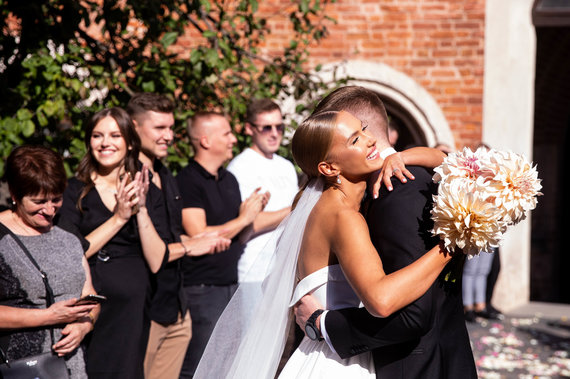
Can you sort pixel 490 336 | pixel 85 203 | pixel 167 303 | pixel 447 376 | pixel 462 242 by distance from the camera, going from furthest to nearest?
pixel 490 336, pixel 167 303, pixel 85 203, pixel 447 376, pixel 462 242

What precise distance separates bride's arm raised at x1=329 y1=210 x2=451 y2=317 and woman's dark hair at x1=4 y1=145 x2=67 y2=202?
61.6 inches

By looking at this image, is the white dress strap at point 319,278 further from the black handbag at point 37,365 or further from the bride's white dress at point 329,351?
the black handbag at point 37,365

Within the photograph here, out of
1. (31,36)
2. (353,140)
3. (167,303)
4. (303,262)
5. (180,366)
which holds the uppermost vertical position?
(31,36)

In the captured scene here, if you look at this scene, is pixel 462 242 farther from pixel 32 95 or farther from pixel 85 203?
pixel 32 95

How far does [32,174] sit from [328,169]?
1.49m

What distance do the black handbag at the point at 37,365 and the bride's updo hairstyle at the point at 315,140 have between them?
4.58 ft

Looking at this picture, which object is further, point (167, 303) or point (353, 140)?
point (167, 303)

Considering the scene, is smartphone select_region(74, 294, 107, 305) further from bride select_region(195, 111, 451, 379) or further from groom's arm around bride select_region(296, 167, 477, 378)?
groom's arm around bride select_region(296, 167, 477, 378)

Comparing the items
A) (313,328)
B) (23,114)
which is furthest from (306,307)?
(23,114)

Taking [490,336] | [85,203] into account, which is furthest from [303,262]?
→ [490,336]

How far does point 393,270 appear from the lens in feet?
8.34

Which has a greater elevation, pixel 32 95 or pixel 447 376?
pixel 32 95

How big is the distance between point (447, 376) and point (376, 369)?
0.26 m

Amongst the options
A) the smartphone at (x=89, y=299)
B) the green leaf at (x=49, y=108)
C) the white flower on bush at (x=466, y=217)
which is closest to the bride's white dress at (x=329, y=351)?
the white flower on bush at (x=466, y=217)
